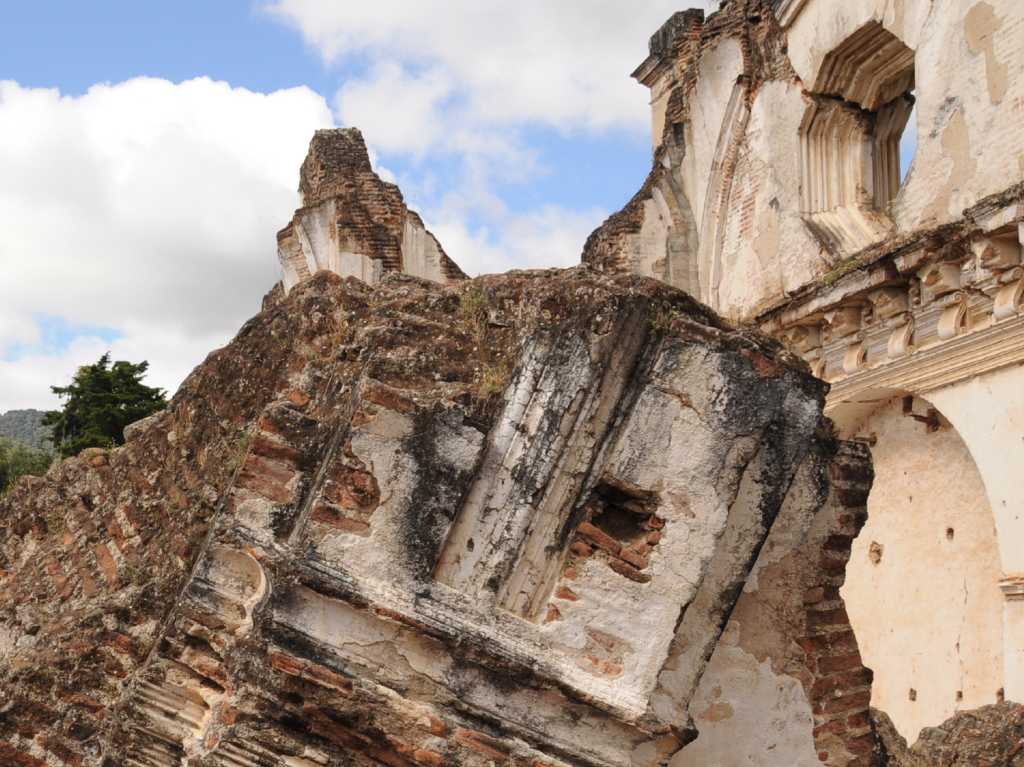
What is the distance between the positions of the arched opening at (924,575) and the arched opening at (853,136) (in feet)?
6.55

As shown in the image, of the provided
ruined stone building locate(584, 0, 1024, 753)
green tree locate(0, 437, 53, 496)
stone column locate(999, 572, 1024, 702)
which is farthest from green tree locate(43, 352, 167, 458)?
stone column locate(999, 572, 1024, 702)

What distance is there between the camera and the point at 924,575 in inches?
356

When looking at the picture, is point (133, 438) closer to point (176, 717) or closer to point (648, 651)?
point (176, 717)

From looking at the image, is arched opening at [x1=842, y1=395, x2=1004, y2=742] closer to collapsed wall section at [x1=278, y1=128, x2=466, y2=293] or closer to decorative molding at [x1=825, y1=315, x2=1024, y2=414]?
decorative molding at [x1=825, y1=315, x2=1024, y2=414]

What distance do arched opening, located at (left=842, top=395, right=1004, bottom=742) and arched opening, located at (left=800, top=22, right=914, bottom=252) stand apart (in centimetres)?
200

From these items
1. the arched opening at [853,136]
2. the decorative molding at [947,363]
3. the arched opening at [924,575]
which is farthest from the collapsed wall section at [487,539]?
the arched opening at [853,136]

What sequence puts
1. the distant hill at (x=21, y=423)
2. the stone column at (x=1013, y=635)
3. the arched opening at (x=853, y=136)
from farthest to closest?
the distant hill at (x=21, y=423) → the arched opening at (x=853, y=136) → the stone column at (x=1013, y=635)

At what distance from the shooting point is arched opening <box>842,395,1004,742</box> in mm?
8422

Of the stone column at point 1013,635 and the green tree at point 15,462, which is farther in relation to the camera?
the green tree at point 15,462

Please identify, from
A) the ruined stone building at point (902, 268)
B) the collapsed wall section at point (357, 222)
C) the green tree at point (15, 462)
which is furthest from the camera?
the green tree at point (15, 462)

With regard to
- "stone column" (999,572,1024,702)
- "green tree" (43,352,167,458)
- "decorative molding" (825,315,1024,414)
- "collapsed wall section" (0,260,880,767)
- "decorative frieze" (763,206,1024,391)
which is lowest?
"collapsed wall section" (0,260,880,767)

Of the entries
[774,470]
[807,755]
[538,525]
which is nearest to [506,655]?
[538,525]

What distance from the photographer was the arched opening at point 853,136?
10.4m

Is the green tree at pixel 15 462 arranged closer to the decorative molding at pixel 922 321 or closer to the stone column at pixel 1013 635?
the decorative molding at pixel 922 321
